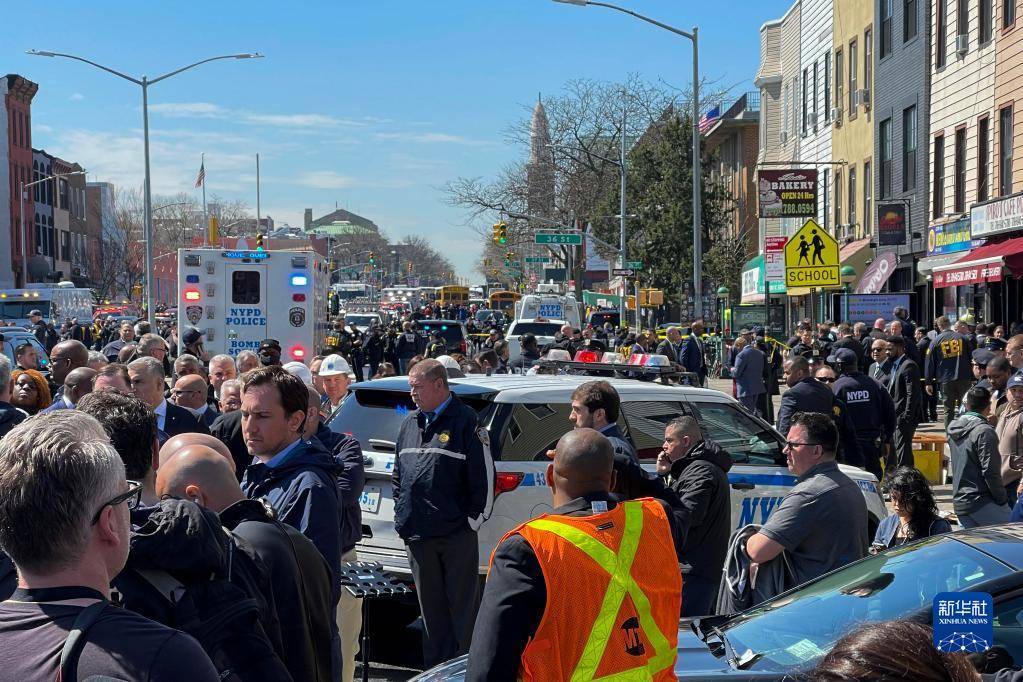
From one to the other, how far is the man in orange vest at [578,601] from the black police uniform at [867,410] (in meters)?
9.13

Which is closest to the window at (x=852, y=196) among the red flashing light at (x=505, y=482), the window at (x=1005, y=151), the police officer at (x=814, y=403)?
the window at (x=1005, y=151)

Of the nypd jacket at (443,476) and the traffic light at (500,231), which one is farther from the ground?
the traffic light at (500,231)

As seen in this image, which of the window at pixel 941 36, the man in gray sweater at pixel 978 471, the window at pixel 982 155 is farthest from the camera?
the window at pixel 941 36

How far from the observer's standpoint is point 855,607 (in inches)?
190

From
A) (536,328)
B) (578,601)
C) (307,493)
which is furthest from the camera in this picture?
(536,328)

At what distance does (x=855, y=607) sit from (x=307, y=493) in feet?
7.22

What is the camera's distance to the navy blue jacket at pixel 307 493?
4652 millimetres

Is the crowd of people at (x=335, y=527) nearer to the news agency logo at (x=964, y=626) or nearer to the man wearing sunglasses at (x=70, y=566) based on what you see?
the man wearing sunglasses at (x=70, y=566)

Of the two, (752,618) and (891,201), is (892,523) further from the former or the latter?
(891,201)

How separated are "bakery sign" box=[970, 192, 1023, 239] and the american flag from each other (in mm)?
35444

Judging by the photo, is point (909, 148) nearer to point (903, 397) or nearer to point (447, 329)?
point (447, 329)

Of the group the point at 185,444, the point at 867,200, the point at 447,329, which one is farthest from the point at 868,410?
the point at 867,200

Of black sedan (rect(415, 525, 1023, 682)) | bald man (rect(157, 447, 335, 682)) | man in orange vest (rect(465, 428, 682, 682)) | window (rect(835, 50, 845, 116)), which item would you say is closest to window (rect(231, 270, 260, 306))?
black sedan (rect(415, 525, 1023, 682))

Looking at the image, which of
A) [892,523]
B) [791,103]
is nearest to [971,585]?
[892,523]
